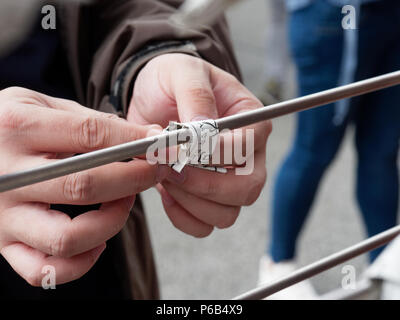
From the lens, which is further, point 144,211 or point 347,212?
point 347,212

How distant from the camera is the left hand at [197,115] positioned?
0.32 metres

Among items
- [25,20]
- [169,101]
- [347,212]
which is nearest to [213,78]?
[169,101]

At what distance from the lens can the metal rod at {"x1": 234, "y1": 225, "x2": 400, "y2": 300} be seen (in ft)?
1.16

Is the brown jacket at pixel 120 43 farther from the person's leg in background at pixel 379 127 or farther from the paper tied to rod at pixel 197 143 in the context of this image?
the person's leg in background at pixel 379 127

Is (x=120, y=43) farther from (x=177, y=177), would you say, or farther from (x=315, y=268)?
(x=315, y=268)

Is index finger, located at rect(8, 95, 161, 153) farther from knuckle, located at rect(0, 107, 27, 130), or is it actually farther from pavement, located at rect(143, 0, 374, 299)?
pavement, located at rect(143, 0, 374, 299)

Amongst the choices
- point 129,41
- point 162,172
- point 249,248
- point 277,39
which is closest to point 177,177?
point 162,172

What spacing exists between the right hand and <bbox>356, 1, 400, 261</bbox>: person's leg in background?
63cm

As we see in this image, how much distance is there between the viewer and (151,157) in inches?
11.0

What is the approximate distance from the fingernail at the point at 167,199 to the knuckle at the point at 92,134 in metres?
0.08

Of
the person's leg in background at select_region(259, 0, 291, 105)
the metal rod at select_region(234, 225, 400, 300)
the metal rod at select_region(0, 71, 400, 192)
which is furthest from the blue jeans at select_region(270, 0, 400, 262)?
the metal rod at select_region(0, 71, 400, 192)

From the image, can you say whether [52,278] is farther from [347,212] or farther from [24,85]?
[347,212]

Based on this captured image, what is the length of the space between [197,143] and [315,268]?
17cm

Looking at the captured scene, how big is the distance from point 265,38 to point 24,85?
1.13m
